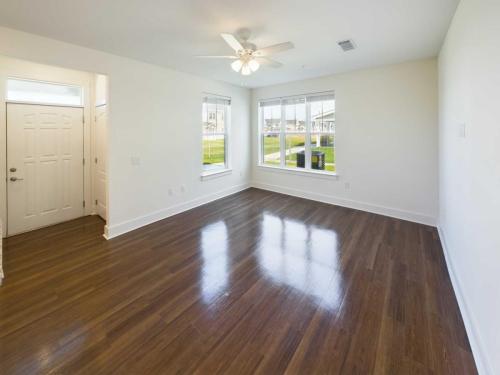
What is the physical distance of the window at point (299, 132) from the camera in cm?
527

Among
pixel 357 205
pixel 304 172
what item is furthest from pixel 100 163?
pixel 357 205

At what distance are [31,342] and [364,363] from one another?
239 cm

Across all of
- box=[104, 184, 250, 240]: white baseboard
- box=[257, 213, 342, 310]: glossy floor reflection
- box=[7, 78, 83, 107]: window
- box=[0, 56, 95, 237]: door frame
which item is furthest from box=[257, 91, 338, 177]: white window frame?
box=[7, 78, 83, 107]: window

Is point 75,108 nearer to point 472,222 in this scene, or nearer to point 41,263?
point 41,263

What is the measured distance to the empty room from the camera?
1695 millimetres

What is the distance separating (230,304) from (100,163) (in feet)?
12.1

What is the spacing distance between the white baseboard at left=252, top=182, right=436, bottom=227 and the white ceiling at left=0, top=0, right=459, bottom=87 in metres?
2.59

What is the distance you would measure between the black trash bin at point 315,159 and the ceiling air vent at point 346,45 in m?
2.37

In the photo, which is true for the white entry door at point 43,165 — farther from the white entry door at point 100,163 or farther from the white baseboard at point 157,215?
the white baseboard at point 157,215

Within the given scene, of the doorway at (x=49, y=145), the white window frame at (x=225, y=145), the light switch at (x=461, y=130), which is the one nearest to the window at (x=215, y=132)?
the white window frame at (x=225, y=145)

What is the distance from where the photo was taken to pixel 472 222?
1867 mm

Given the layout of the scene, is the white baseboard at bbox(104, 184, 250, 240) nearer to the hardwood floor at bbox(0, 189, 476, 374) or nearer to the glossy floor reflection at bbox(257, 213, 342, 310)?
the hardwood floor at bbox(0, 189, 476, 374)

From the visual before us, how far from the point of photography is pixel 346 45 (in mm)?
3250

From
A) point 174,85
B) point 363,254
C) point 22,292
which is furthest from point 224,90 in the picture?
point 22,292
